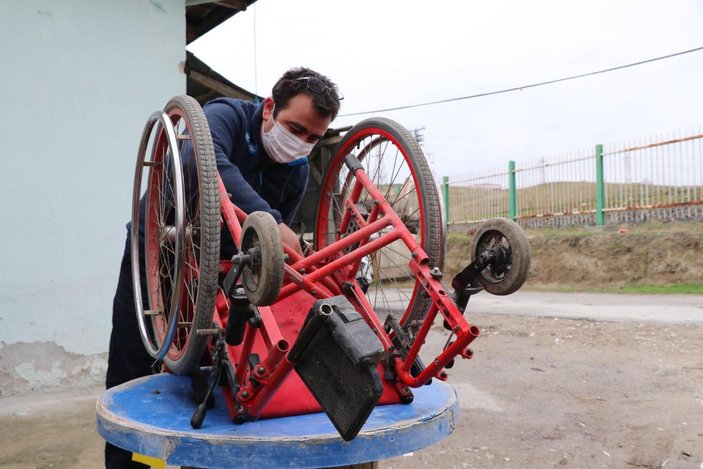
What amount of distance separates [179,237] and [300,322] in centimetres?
52

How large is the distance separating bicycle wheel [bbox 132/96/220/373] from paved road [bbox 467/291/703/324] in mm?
6078

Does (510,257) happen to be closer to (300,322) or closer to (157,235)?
(300,322)

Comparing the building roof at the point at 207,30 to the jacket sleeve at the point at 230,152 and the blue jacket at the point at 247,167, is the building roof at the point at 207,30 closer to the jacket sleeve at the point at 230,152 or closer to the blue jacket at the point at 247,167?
the blue jacket at the point at 247,167

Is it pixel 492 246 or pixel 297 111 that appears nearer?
pixel 492 246

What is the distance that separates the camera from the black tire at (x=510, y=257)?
5.78 feet

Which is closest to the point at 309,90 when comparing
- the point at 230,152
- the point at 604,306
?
the point at 230,152

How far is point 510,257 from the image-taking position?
1.81 metres

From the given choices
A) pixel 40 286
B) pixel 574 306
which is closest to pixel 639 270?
pixel 574 306

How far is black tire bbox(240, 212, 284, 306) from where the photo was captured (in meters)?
1.35

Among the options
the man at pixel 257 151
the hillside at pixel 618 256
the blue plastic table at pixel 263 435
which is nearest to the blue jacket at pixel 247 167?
the man at pixel 257 151

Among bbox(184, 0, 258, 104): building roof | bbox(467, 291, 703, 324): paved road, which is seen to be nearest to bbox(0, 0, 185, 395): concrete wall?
bbox(184, 0, 258, 104): building roof

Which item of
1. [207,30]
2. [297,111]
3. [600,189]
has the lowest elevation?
[297,111]

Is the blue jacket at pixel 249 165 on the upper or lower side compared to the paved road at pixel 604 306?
upper

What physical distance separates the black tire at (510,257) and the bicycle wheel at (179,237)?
0.86 m
